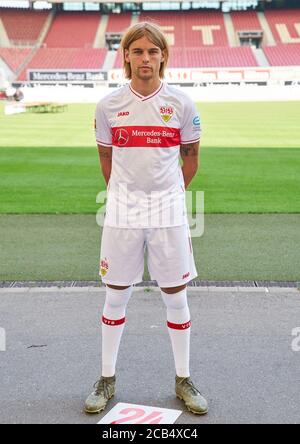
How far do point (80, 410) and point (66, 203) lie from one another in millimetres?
6261

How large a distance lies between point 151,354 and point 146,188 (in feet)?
4.40

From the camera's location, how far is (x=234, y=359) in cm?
409

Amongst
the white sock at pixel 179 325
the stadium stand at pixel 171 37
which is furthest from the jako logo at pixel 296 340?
the stadium stand at pixel 171 37

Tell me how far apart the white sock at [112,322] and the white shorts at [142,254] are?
0.36 feet

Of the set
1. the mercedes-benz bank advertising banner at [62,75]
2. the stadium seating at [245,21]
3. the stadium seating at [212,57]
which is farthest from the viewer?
the stadium seating at [245,21]

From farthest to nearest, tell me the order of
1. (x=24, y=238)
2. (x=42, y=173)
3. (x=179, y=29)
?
(x=179, y=29) → (x=42, y=173) → (x=24, y=238)

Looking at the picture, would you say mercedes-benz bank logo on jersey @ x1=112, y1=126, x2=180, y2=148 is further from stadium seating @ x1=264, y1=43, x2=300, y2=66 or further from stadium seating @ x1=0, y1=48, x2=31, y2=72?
stadium seating @ x1=0, y1=48, x2=31, y2=72

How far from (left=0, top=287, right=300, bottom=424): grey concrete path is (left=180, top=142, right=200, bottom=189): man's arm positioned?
128cm

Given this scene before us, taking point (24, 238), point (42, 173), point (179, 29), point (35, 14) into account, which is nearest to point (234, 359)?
point (24, 238)

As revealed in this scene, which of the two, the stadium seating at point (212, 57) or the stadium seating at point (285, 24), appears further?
the stadium seating at point (285, 24)

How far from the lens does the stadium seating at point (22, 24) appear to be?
62250 millimetres

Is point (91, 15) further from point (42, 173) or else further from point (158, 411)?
point (158, 411)

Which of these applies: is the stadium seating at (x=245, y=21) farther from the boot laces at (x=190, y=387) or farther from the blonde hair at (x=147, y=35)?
the boot laces at (x=190, y=387)

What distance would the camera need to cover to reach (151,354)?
4156 millimetres
